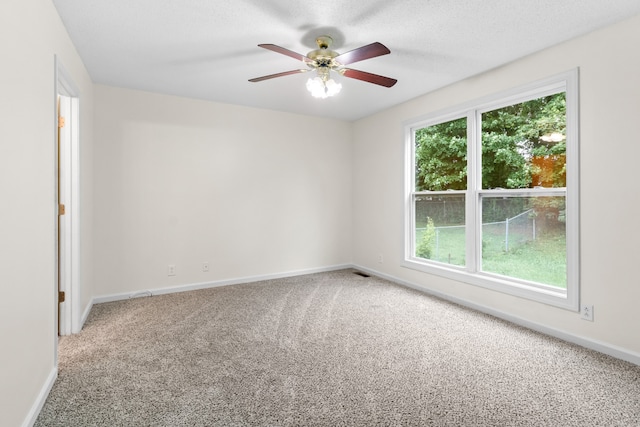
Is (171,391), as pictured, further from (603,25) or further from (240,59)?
(603,25)

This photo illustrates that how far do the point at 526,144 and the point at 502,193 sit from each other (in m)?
0.52

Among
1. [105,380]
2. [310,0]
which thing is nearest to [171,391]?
[105,380]

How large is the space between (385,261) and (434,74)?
2541 millimetres

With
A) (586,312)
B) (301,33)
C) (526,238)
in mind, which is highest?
(301,33)

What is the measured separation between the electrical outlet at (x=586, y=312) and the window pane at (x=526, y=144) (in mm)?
1013

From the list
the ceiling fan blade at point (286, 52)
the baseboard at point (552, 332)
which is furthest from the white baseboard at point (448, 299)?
the ceiling fan blade at point (286, 52)

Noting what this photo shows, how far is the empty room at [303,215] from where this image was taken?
1.83 meters

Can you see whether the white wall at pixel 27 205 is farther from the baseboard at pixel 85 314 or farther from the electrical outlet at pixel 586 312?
the electrical outlet at pixel 586 312

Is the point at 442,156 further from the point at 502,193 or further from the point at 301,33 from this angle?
the point at 301,33

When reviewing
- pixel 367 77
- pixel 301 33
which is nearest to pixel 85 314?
pixel 301 33

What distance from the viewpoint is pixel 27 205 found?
1.68 meters

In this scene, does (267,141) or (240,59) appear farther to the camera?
(267,141)

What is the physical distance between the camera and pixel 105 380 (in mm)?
2088

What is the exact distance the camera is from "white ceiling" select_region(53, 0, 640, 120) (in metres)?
2.17
